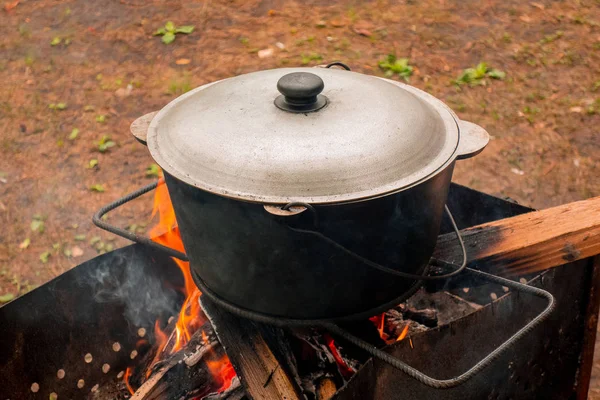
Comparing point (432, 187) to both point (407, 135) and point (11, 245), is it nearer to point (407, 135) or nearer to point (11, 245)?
point (407, 135)

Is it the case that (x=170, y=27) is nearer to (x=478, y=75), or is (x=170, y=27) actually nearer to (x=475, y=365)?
(x=478, y=75)

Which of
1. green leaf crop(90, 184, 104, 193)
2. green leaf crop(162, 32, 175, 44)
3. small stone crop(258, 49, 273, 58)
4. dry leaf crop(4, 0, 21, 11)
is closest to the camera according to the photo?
green leaf crop(90, 184, 104, 193)

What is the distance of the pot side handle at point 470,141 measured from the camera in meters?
1.64

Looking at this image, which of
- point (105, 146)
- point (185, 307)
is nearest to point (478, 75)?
point (105, 146)

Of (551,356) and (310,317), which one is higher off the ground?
(310,317)

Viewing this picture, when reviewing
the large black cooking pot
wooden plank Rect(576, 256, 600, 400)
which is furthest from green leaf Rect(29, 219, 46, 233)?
wooden plank Rect(576, 256, 600, 400)

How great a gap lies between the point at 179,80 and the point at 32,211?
5.52ft

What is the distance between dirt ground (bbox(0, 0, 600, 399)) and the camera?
362 centimetres

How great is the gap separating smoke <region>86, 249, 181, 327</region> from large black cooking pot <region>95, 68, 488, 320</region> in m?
0.69

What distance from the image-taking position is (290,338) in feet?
6.50

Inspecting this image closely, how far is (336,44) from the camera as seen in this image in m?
5.04

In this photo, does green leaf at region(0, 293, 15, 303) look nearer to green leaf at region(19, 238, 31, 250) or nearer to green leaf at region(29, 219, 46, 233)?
green leaf at region(19, 238, 31, 250)

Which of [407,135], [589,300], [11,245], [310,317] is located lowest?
[11,245]

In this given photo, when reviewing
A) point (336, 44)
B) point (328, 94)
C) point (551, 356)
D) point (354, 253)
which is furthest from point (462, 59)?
point (354, 253)
